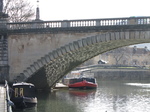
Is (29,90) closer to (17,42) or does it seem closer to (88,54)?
(17,42)

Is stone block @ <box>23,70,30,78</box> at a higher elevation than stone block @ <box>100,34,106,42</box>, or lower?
lower

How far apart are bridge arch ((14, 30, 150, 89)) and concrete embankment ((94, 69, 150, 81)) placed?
24.5 metres

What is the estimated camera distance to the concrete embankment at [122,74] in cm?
5750

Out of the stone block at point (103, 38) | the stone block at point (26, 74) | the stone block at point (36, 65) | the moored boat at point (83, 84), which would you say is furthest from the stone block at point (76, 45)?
the moored boat at point (83, 84)

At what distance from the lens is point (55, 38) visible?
2639cm

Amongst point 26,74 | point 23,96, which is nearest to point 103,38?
point 26,74

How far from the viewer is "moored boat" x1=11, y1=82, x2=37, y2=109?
2170cm

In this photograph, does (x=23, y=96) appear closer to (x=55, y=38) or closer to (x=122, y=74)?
(x=55, y=38)

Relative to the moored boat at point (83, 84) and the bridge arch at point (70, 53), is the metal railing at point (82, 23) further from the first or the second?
the moored boat at point (83, 84)

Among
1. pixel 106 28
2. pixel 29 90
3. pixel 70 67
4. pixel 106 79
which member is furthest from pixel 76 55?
pixel 106 79

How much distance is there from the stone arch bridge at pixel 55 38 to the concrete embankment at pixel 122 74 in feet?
98.2

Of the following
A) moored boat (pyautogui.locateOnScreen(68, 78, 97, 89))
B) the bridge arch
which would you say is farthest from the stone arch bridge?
moored boat (pyautogui.locateOnScreen(68, 78, 97, 89))

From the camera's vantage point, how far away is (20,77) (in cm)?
2703

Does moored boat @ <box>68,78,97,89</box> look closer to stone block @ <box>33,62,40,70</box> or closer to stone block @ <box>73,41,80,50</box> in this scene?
stone block @ <box>33,62,40,70</box>
